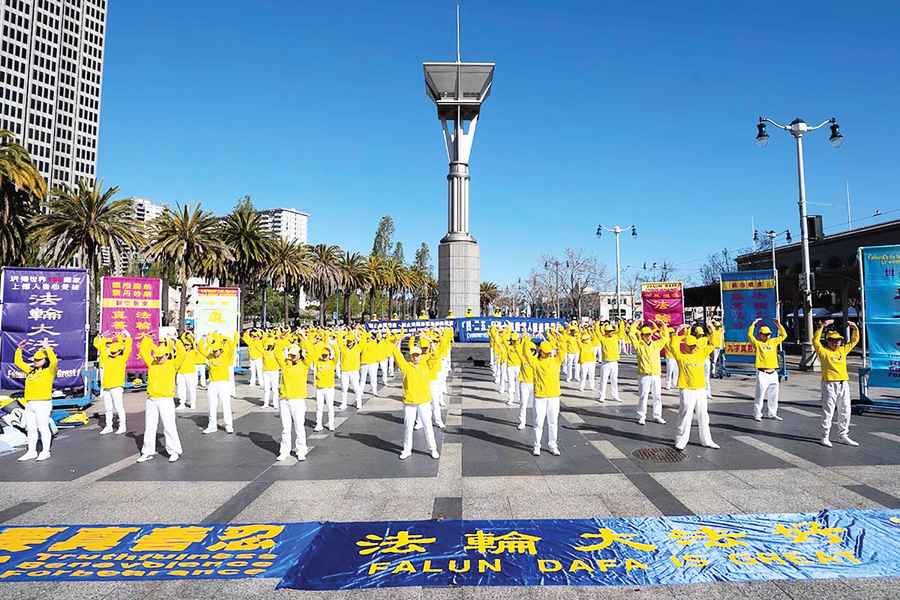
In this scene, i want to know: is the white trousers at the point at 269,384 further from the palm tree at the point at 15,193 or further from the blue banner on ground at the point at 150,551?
the palm tree at the point at 15,193

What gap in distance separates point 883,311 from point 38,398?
18.4m

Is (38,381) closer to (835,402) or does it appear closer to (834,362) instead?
(834,362)

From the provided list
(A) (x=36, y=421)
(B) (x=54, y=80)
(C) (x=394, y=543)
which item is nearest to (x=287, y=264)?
Answer: (A) (x=36, y=421)

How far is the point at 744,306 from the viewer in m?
19.6

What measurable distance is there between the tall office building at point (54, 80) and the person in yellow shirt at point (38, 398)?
93.4 m

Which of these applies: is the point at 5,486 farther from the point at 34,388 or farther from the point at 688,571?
the point at 688,571

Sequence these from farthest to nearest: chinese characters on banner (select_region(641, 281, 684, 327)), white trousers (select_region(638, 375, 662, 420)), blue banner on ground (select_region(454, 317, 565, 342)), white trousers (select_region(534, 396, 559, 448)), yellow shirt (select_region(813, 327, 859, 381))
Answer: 1. blue banner on ground (select_region(454, 317, 565, 342))
2. chinese characters on banner (select_region(641, 281, 684, 327))
3. white trousers (select_region(638, 375, 662, 420))
4. yellow shirt (select_region(813, 327, 859, 381))
5. white trousers (select_region(534, 396, 559, 448))

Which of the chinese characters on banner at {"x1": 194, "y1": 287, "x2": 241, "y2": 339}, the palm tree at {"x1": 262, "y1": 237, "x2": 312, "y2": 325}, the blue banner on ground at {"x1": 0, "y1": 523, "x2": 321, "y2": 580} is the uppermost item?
the palm tree at {"x1": 262, "y1": 237, "x2": 312, "y2": 325}

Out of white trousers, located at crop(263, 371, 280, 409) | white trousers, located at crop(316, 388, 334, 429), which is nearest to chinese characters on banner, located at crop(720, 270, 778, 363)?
white trousers, located at crop(316, 388, 334, 429)

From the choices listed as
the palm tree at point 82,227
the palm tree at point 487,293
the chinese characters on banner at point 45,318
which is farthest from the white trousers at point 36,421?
the palm tree at point 487,293

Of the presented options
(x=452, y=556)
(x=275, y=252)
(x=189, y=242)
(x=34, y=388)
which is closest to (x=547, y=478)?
(x=452, y=556)

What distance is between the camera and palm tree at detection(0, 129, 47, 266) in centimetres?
2247

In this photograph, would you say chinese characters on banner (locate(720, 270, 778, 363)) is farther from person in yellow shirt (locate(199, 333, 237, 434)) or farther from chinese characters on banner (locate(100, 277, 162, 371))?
chinese characters on banner (locate(100, 277, 162, 371))

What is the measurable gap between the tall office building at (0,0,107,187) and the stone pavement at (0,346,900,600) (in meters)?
95.9
